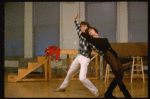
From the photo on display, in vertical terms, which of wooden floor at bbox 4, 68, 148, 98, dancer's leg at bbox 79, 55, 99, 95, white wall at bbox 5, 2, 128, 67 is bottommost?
wooden floor at bbox 4, 68, 148, 98

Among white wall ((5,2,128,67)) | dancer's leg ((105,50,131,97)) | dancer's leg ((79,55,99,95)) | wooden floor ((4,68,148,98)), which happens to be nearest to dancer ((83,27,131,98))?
dancer's leg ((105,50,131,97))

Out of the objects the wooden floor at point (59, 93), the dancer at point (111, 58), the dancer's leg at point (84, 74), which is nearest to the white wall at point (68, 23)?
the wooden floor at point (59, 93)

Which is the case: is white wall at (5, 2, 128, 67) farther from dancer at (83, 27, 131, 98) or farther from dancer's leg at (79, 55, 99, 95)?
dancer at (83, 27, 131, 98)

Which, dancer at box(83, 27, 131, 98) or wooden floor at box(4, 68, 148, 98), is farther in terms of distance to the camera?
wooden floor at box(4, 68, 148, 98)

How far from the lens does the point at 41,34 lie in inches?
298

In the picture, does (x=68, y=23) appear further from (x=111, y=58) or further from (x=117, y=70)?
(x=117, y=70)

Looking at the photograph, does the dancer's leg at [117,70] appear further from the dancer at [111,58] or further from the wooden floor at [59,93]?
the wooden floor at [59,93]

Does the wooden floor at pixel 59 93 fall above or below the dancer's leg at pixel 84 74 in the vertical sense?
below

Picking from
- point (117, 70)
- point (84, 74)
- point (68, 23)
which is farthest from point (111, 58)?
point (68, 23)

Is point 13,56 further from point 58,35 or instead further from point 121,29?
point 121,29

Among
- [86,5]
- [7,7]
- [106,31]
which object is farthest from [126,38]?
[7,7]

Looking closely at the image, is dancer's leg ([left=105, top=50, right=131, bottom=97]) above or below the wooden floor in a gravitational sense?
above

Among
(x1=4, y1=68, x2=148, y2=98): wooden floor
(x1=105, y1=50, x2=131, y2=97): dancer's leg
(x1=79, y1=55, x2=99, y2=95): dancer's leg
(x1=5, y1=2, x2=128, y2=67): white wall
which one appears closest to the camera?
(x1=105, y1=50, x2=131, y2=97): dancer's leg

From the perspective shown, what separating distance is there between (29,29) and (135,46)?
4908 millimetres
